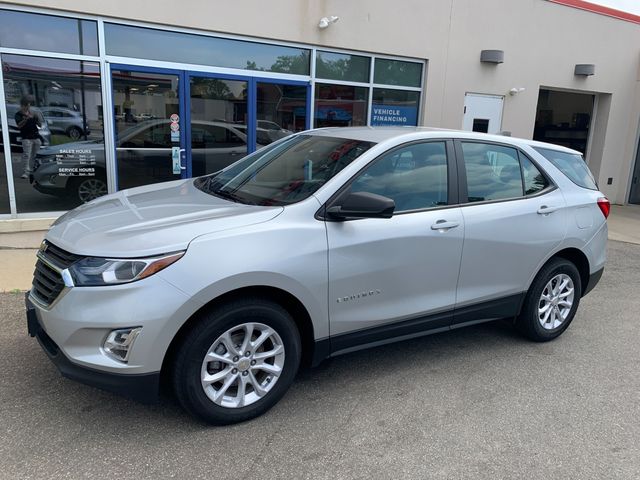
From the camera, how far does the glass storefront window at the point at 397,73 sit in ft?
31.8

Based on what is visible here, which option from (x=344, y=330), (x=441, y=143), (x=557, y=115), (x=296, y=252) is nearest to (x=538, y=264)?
(x=441, y=143)

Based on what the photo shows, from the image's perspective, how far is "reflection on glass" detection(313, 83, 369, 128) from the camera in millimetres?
9320

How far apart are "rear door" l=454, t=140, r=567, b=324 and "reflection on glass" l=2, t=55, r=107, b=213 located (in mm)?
5442

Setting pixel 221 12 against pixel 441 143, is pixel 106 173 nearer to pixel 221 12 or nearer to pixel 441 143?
pixel 221 12

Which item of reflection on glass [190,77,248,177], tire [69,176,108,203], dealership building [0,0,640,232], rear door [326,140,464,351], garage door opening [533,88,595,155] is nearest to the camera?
rear door [326,140,464,351]

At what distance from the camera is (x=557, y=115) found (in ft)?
48.6

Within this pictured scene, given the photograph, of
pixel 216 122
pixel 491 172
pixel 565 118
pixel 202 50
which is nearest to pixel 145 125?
pixel 216 122

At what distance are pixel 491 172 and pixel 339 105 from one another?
5833 mm

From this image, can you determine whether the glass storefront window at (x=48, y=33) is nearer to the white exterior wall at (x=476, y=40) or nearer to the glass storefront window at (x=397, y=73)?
the white exterior wall at (x=476, y=40)

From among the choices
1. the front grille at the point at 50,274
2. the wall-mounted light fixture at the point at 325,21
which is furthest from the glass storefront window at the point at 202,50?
the front grille at the point at 50,274

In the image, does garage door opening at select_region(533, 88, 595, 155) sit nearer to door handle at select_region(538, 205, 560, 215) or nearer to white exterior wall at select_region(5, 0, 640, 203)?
white exterior wall at select_region(5, 0, 640, 203)

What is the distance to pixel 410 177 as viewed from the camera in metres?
3.73

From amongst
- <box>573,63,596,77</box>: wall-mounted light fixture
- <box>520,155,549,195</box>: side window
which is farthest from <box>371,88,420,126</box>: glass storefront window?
<box>520,155,549,195</box>: side window

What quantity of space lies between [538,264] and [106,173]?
590 cm
